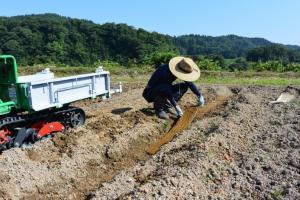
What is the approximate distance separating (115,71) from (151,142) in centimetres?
1783

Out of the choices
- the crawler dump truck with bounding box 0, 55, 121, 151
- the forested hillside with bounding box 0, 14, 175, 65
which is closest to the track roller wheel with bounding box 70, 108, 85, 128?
the crawler dump truck with bounding box 0, 55, 121, 151

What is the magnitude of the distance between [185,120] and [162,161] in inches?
140

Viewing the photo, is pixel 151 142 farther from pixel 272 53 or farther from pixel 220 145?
pixel 272 53

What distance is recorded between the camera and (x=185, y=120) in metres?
11.7

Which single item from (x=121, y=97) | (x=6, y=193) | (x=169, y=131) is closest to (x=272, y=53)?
(x=121, y=97)

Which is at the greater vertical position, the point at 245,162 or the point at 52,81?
the point at 52,81

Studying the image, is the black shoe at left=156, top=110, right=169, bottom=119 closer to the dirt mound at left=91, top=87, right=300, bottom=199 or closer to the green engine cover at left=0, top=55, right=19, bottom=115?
the dirt mound at left=91, top=87, right=300, bottom=199

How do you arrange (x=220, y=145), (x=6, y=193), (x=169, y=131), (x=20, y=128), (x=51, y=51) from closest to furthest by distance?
1. (x=6, y=193)
2. (x=220, y=145)
3. (x=20, y=128)
4. (x=169, y=131)
5. (x=51, y=51)

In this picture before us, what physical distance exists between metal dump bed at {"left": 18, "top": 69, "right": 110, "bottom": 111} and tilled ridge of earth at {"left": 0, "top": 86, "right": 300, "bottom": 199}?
716 mm

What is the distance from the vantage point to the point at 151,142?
1048 centimetres

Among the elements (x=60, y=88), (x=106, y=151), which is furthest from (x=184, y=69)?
(x=106, y=151)

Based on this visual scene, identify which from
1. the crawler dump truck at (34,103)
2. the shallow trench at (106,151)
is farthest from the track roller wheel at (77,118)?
the shallow trench at (106,151)

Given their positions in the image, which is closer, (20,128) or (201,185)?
(201,185)

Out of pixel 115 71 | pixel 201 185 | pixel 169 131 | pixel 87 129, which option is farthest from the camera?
pixel 115 71
